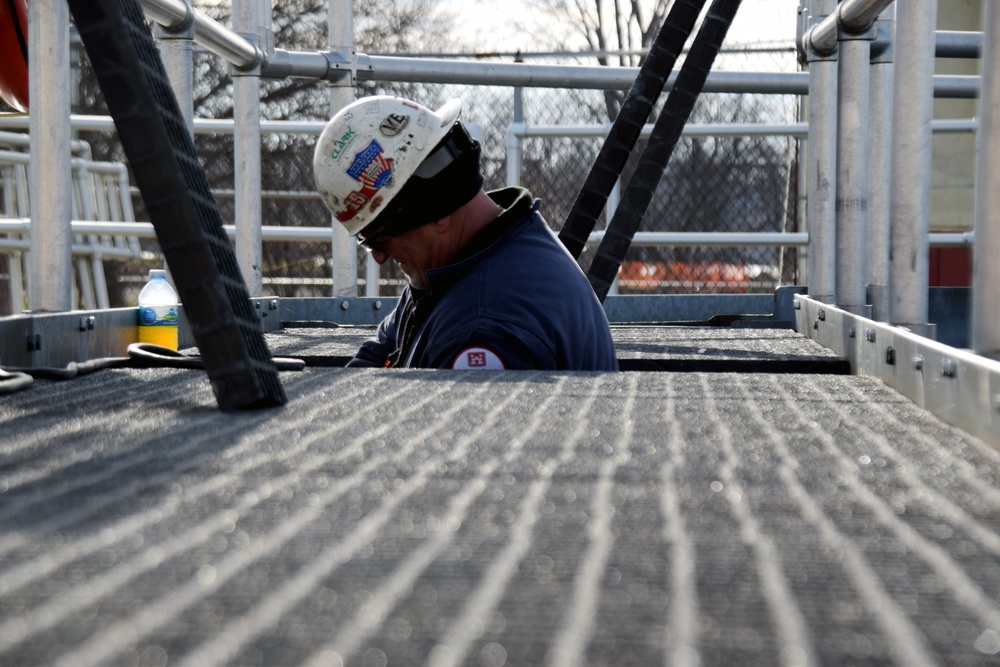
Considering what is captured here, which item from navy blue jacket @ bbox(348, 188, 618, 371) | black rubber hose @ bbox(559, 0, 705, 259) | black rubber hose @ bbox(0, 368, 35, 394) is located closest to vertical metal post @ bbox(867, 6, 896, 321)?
black rubber hose @ bbox(559, 0, 705, 259)

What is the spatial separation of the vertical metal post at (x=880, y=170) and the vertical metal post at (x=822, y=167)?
0.12 meters

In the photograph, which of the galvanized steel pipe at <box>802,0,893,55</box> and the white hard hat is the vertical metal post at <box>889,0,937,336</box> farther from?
the white hard hat

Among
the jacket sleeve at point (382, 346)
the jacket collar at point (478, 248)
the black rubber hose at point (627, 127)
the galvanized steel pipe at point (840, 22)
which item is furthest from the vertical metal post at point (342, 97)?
the jacket collar at point (478, 248)

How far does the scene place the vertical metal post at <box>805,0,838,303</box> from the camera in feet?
13.2

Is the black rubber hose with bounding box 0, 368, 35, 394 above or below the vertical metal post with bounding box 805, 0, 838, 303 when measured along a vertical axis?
below

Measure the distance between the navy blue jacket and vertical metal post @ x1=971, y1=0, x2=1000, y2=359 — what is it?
103 centimetres

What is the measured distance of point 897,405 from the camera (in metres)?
1.87

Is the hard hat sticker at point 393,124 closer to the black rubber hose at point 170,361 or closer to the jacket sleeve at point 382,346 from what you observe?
the jacket sleeve at point 382,346

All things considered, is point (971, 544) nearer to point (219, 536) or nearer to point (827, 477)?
point (827, 477)

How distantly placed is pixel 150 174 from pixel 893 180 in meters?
1.69

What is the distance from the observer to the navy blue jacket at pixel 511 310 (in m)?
2.51

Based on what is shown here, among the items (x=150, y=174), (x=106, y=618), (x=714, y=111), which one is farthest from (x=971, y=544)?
(x=714, y=111)

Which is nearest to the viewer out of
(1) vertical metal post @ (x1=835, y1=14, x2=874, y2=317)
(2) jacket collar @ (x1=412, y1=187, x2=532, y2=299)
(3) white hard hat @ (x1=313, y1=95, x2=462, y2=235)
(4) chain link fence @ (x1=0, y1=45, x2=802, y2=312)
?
(2) jacket collar @ (x1=412, y1=187, x2=532, y2=299)

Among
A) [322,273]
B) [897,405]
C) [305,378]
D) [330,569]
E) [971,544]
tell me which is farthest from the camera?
[322,273]
